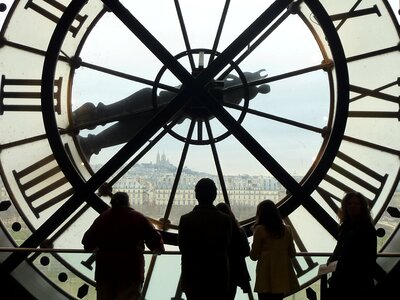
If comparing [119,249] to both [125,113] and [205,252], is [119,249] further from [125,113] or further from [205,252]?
[125,113]

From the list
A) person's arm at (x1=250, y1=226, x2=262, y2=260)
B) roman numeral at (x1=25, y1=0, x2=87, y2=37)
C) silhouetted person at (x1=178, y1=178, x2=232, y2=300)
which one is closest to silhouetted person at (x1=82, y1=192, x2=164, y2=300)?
silhouetted person at (x1=178, y1=178, x2=232, y2=300)

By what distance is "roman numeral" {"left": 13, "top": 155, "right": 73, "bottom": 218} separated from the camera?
3.73 metres

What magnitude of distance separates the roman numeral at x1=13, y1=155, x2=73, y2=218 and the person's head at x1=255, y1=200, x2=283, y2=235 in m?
1.69

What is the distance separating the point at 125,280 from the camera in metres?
→ 2.45

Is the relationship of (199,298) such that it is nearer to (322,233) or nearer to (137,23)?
A: (137,23)

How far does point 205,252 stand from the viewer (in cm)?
223

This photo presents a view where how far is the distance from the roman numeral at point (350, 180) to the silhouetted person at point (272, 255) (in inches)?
53.2

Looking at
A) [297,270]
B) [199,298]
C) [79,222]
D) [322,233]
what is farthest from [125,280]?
[322,233]

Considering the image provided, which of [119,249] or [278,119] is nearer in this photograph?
[119,249]

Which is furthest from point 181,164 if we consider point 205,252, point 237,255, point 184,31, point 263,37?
point 205,252

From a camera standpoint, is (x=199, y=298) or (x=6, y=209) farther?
(x=6, y=209)

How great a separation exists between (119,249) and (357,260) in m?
0.98

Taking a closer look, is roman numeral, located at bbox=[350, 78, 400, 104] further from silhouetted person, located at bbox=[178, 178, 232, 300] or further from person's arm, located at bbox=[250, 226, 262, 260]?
silhouetted person, located at bbox=[178, 178, 232, 300]

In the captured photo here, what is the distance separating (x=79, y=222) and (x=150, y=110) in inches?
34.0
